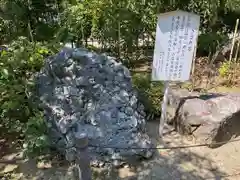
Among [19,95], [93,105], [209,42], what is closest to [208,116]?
[93,105]

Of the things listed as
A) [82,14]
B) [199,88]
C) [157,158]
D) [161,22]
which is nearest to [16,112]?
[157,158]

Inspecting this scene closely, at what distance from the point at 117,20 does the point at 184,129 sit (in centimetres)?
243

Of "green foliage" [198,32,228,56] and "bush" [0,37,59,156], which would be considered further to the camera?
"green foliage" [198,32,228,56]

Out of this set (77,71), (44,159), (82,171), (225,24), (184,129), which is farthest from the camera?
(225,24)

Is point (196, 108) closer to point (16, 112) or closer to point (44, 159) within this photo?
point (44, 159)

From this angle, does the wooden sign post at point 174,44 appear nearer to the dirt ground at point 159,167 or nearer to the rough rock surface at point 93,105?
the rough rock surface at point 93,105

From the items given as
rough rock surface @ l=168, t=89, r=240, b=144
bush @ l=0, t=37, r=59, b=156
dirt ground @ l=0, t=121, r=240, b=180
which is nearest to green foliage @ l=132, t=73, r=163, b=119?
rough rock surface @ l=168, t=89, r=240, b=144

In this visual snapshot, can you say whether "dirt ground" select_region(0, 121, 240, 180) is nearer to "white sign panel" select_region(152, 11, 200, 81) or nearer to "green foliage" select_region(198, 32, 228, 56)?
"white sign panel" select_region(152, 11, 200, 81)

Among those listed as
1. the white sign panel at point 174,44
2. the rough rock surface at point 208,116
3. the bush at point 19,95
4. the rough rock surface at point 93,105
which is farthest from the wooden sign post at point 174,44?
the bush at point 19,95

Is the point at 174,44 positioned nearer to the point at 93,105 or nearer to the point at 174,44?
the point at 174,44

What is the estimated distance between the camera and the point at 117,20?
5422 millimetres

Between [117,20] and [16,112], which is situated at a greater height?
[117,20]

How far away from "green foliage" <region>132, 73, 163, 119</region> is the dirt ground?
0.66 m

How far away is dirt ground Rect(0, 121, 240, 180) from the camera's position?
317 cm
